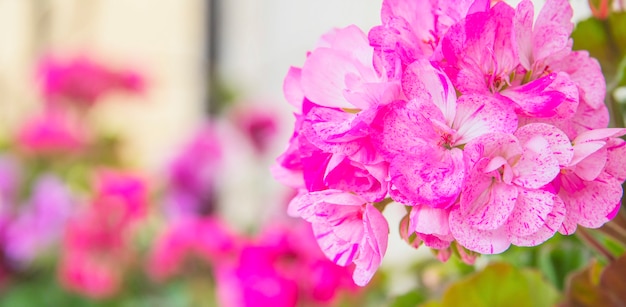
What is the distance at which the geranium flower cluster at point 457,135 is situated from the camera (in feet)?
0.50

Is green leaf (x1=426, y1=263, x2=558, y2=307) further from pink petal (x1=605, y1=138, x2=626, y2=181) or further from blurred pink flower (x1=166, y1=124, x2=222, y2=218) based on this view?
blurred pink flower (x1=166, y1=124, x2=222, y2=218)

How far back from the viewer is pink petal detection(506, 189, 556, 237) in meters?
0.15

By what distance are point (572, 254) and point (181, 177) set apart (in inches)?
27.5

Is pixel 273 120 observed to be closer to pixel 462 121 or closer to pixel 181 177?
pixel 181 177

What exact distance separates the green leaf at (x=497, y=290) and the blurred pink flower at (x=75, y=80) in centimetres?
84

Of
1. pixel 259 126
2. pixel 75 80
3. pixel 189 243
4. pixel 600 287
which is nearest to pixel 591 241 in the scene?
pixel 600 287

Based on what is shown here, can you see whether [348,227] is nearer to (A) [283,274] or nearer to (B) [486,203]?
(B) [486,203]

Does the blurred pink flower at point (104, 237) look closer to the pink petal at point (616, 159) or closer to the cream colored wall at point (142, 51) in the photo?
the pink petal at point (616, 159)

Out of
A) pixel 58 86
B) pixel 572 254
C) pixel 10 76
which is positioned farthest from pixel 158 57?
pixel 572 254

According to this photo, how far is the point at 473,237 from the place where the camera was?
153 millimetres

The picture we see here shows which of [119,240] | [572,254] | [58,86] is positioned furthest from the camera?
[58,86]

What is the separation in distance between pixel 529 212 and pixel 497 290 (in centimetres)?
11

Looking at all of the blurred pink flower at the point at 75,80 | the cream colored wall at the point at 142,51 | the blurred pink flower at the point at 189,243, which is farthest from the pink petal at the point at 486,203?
the cream colored wall at the point at 142,51

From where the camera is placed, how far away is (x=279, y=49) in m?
1.19
